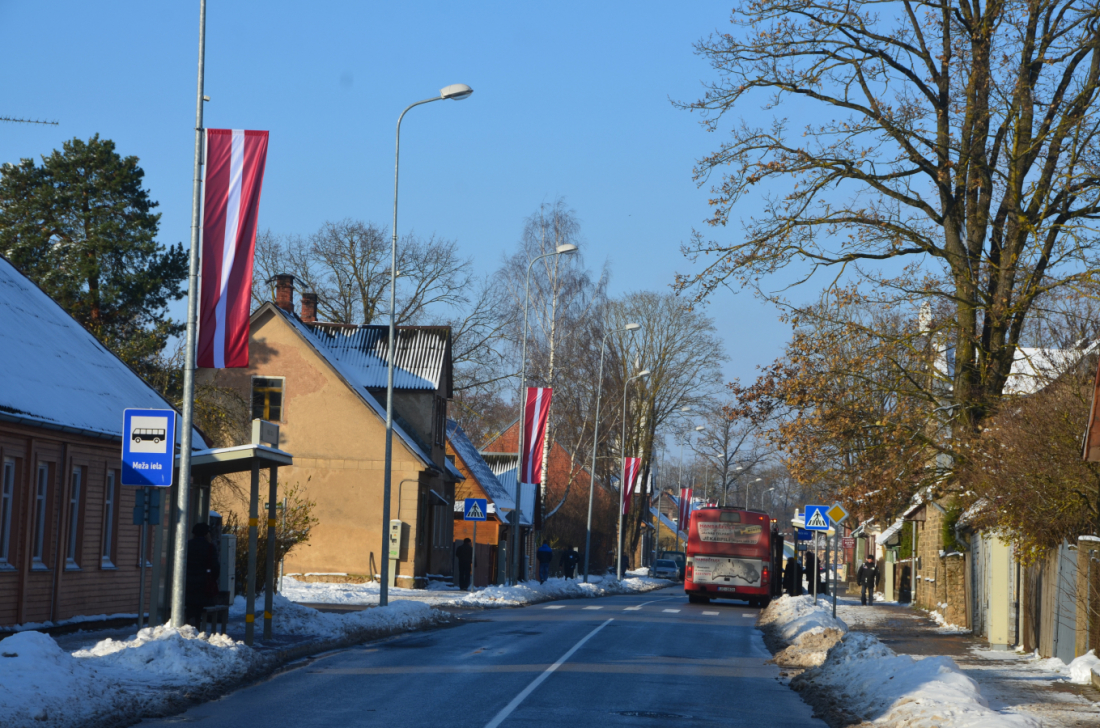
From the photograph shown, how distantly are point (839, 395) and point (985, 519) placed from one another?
11.2 feet

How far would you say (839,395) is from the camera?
21.9 m

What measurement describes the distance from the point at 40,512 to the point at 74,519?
1.29 m

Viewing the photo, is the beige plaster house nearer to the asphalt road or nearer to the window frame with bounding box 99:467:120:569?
the asphalt road

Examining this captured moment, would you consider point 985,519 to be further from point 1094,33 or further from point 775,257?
point 1094,33

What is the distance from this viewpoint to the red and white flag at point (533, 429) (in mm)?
35625

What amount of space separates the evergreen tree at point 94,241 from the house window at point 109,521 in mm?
19555

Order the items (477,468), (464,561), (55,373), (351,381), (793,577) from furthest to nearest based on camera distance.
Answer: (477,468) < (793,577) < (464,561) < (351,381) < (55,373)

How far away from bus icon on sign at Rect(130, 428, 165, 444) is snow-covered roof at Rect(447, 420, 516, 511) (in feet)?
118

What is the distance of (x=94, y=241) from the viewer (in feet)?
136

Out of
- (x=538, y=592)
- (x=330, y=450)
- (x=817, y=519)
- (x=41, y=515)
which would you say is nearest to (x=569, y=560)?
(x=538, y=592)

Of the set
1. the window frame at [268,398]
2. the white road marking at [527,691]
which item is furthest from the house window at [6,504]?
the window frame at [268,398]

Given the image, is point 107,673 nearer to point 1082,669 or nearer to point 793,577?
point 1082,669

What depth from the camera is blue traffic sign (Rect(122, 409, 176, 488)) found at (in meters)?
14.2

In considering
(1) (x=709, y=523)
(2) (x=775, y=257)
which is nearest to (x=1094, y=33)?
(2) (x=775, y=257)
